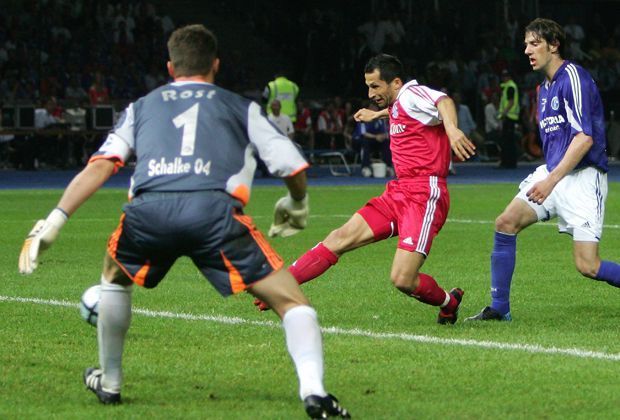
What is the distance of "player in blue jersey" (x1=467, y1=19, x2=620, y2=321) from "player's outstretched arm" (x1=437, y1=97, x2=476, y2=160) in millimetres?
702

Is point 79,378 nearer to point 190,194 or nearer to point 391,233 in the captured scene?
point 190,194

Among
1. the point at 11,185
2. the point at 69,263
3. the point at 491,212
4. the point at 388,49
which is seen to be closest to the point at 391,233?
the point at 69,263

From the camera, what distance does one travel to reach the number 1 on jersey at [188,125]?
6.37 m

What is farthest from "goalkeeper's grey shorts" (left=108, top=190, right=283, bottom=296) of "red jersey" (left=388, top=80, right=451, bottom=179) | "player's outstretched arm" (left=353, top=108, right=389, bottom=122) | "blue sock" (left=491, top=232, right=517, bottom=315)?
"player's outstretched arm" (left=353, top=108, right=389, bottom=122)

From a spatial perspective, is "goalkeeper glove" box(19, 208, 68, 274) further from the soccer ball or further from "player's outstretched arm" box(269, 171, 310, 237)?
the soccer ball

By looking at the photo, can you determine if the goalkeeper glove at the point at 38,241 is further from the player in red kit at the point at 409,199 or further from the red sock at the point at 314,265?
the red sock at the point at 314,265

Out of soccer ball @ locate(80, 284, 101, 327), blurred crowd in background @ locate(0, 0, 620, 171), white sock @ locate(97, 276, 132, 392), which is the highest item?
white sock @ locate(97, 276, 132, 392)

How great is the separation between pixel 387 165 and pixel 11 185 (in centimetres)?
780

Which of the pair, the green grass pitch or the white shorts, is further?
the white shorts

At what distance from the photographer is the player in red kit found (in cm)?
965

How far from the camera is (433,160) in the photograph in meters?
9.87

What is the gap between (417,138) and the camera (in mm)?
9859

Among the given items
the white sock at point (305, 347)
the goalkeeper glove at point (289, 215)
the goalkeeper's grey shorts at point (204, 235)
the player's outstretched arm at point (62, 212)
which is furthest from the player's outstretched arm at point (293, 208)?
the player's outstretched arm at point (62, 212)

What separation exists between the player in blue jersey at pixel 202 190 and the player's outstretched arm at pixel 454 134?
7.54ft
